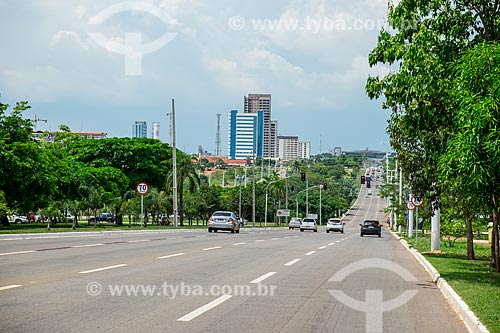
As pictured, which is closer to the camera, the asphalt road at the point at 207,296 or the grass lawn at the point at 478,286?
the asphalt road at the point at 207,296

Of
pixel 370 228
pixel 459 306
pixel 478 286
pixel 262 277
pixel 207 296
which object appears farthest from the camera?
pixel 370 228

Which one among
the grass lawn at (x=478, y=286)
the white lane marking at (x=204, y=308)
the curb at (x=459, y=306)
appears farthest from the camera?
the grass lawn at (x=478, y=286)

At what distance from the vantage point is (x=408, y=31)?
16016 mm

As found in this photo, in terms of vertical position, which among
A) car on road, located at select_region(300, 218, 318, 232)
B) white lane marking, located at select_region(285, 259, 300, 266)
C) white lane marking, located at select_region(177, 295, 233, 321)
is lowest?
car on road, located at select_region(300, 218, 318, 232)

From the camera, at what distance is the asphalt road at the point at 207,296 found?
350 inches

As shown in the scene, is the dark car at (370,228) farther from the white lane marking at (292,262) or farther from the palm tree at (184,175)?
the white lane marking at (292,262)

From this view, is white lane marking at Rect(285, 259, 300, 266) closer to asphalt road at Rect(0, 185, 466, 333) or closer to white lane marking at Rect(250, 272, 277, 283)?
asphalt road at Rect(0, 185, 466, 333)

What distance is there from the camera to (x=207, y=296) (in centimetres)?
1135

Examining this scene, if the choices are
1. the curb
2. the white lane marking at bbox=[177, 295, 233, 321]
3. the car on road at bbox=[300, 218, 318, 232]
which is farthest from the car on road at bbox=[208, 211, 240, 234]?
the white lane marking at bbox=[177, 295, 233, 321]

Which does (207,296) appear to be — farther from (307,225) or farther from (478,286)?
(307,225)

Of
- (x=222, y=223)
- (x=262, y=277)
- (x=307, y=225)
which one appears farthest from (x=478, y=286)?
(x=307, y=225)

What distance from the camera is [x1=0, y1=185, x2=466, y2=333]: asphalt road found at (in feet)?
29.1

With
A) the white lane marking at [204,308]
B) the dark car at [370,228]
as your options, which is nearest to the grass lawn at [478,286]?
the white lane marking at [204,308]

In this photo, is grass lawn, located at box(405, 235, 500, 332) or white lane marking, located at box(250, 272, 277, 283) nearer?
grass lawn, located at box(405, 235, 500, 332)
